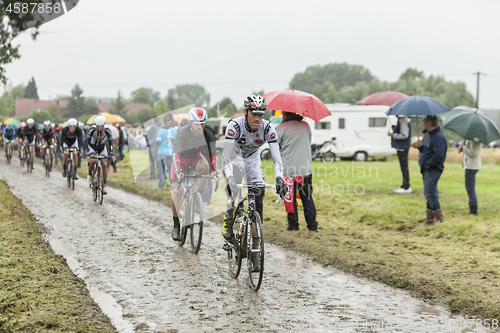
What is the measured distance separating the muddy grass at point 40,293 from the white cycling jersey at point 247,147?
2.20 meters

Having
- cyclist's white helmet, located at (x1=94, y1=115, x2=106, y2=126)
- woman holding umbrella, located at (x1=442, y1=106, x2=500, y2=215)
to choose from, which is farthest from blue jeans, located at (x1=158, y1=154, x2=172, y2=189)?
woman holding umbrella, located at (x1=442, y1=106, x2=500, y2=215)

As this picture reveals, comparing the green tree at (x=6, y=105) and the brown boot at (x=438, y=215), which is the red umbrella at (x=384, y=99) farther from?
the green tree at (x=6, y=105)

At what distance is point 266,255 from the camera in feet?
24.8

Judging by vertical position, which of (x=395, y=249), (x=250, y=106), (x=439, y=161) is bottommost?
(x=395, y=249)

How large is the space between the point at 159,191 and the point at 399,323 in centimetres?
1106

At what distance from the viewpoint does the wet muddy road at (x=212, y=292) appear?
4.74 meters

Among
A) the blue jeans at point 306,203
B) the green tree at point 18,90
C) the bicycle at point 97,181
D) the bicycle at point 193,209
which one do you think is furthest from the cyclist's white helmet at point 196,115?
the green tree at point 18,90

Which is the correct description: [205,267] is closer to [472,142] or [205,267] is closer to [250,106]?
[250,106]

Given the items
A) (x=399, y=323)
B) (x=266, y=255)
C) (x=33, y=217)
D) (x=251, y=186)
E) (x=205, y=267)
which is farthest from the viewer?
(x=33, y=217)

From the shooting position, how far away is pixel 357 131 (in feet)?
99.5

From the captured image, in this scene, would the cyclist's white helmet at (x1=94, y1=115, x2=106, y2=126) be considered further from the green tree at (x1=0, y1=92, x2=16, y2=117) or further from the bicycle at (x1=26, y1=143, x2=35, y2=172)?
the green tree at (x1=0, y1=92, x2=16, y2=117)

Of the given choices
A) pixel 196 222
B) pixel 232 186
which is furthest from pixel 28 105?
pixel 232 186

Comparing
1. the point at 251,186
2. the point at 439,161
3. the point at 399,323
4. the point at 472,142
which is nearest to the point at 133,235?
the point at 251,186

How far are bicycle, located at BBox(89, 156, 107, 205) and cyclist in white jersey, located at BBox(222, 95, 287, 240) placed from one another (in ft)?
23.2
